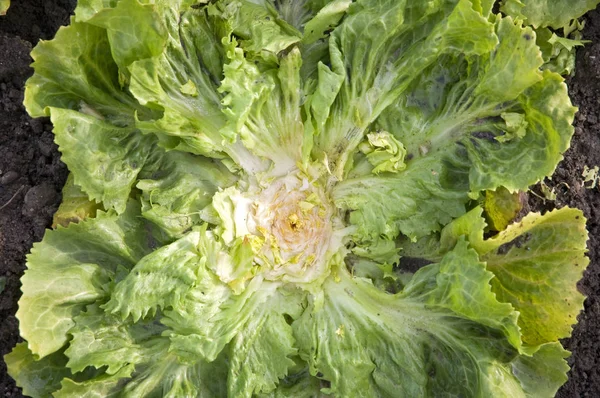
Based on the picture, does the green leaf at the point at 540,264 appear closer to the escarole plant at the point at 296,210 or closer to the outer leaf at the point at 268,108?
the escarole plant at the point at 296,210

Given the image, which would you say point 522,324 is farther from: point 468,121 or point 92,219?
point 92,219

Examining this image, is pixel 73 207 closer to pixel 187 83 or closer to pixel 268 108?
pixel 187 83

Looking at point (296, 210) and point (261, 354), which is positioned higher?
point (296, 210)

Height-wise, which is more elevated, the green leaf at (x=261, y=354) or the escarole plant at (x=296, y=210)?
the escarole plant at (x=296, y=210)

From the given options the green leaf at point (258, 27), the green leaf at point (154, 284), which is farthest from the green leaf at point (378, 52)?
the green leaf at point (154, 284)

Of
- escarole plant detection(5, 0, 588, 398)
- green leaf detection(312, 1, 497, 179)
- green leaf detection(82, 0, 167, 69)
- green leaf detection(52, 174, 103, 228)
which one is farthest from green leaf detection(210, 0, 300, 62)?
green leaf detection(52, 174, 103, 228)

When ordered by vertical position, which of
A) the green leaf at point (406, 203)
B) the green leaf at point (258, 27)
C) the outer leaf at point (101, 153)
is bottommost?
the green leaf at point (406, 203)

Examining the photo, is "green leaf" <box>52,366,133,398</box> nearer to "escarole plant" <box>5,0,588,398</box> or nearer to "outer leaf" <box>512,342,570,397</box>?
"escarole plant" <box>5,0,588,398</box>

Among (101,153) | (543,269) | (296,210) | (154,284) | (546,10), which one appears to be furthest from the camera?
(546,10)

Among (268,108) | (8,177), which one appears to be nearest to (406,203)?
→ (268,108)

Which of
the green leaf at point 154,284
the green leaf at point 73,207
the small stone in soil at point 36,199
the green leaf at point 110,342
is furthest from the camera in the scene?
the small stone in soil at point 36,199
